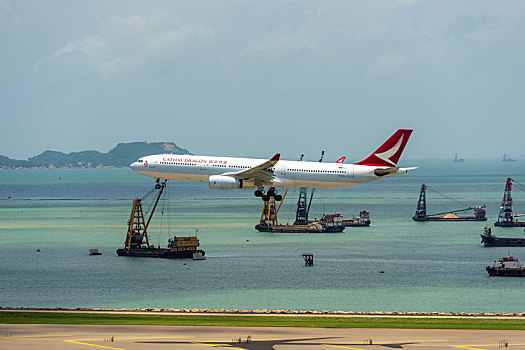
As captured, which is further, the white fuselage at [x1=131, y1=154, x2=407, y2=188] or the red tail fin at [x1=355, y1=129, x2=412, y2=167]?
the red tail fin at [x1=355, y1=129, x2=412, y2=167]

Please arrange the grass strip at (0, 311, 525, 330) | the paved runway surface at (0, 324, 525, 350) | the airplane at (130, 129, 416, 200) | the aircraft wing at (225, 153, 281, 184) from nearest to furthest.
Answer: the paved runway surface at (0, 324, 525, 350) → the grass strip at (0, 311, 525, 330) → the aircraft wing at (225, 153, 281, 184) → the airplane at (130, 129, 416, 200)

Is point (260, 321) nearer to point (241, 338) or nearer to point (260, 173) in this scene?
point (260, 173)

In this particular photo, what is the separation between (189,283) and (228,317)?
3613 inches

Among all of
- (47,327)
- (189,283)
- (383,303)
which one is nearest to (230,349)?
(47,327)

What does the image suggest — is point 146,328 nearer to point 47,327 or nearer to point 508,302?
point 47,327

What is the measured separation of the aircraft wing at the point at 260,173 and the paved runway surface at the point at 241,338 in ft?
84.8

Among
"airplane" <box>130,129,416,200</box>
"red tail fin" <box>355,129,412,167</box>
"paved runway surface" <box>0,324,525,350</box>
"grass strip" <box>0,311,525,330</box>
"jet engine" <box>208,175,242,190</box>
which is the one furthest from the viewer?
"red tail fin" <box>355,129,412,167</box>

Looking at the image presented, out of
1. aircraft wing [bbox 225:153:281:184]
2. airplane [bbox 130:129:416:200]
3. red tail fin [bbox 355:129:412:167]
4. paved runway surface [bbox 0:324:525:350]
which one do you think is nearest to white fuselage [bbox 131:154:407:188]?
airplane [bbox 130:129:416:200]

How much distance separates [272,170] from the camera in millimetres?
107625

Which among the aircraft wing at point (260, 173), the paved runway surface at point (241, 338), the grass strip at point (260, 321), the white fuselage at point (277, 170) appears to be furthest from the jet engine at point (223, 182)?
the paved runway surface at point (241, 338)

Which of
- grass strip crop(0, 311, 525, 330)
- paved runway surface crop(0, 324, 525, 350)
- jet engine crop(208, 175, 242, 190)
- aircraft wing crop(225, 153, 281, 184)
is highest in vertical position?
aircraft wing crop(225, 153, 281, 184)

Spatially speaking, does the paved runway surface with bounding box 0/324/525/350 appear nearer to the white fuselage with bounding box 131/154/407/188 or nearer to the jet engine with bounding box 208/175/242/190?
the jet engine with bounding box 208/175/242/190

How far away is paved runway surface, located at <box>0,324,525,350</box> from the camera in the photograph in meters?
71.0

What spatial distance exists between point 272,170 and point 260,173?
176cm
